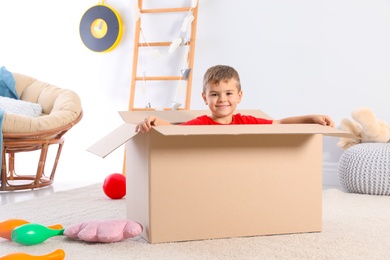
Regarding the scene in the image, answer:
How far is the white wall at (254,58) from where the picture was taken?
10.4 feet

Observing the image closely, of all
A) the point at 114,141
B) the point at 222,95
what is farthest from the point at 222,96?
→ the point at 114,141

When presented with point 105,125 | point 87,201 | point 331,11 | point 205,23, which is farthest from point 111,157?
point 331,11

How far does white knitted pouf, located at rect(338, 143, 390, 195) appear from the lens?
2.62m

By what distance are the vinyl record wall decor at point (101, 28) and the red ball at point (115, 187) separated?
1.47 metres

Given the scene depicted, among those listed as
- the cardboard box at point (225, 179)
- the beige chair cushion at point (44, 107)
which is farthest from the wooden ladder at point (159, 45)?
the cardboard box at point (225, 179)

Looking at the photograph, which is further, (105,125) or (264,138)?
(105,125)

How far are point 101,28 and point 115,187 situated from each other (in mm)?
1617

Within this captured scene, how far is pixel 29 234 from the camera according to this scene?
152 cm

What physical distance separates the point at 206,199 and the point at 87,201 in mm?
1002

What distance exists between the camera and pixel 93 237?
153cm

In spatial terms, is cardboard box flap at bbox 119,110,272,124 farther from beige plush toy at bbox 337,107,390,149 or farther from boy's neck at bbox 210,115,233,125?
beige plush toy at bbox 337,107,390,149

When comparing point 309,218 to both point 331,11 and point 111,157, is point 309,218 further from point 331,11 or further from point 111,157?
point 111,157

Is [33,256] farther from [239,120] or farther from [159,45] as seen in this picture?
[159,45]

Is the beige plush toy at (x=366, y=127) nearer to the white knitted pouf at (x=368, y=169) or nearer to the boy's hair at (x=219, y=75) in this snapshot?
the white knitted pouf at (x=368, y=169)
